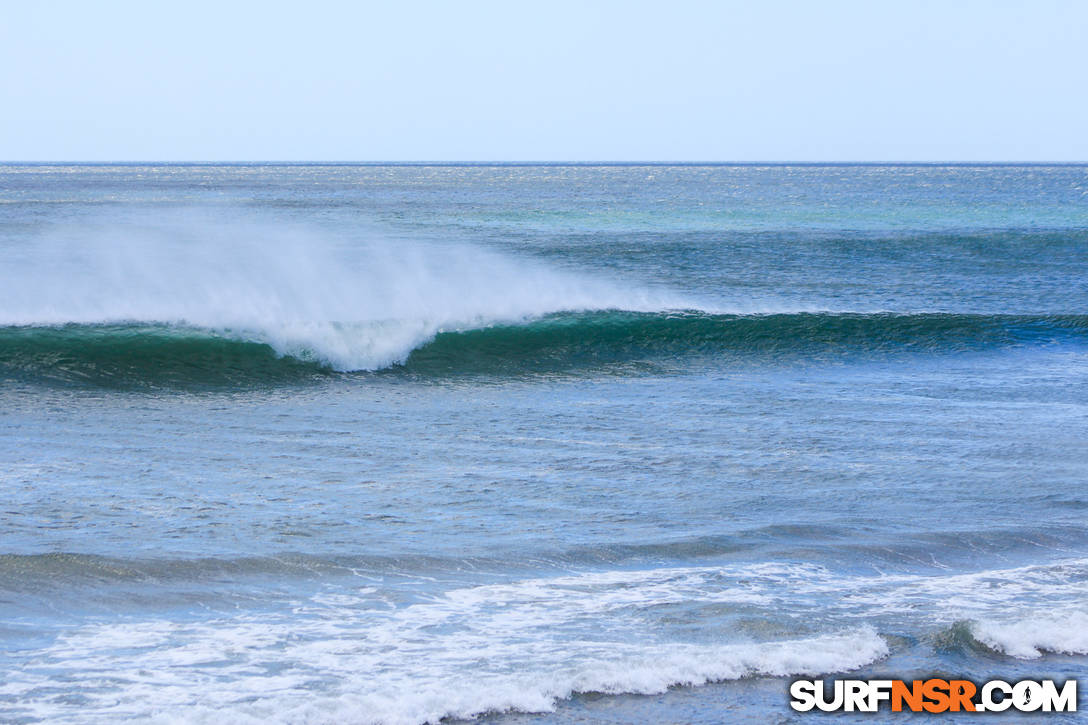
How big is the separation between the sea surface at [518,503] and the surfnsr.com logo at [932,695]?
9cm

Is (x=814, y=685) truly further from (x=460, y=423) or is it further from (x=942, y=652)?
(x=460, y=423)

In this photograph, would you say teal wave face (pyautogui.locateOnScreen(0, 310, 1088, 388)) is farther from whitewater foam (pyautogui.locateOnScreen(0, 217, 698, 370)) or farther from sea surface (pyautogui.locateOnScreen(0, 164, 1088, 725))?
whitewater foam (pyautogui.locateOnScreen(0, 217, 698, 370))

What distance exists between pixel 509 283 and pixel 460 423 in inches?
380

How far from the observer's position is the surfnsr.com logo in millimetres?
4320

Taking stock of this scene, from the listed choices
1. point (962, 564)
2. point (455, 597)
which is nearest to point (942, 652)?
point (962, 564)

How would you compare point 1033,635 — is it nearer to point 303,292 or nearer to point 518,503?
point 518,503

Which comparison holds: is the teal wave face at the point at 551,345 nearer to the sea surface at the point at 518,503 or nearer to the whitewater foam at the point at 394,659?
the sea surface at the point at 518,503

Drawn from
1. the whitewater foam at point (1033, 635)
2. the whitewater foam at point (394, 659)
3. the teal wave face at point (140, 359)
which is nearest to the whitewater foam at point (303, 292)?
the teal wave face at point (140, 359)

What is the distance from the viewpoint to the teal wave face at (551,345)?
11.9m

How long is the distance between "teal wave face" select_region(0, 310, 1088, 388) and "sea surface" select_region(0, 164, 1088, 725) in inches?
2.5

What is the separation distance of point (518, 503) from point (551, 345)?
6.91 m

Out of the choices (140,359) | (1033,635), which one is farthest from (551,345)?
(1033,635)

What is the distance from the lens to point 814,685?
4.48 metres

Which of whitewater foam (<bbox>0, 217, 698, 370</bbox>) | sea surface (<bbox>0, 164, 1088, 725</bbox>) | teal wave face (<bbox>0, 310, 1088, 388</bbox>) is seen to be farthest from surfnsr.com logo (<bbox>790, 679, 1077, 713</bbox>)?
whitewater foam (<bbox>0, 217, 698, 370</bbox>)
